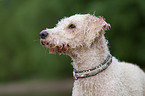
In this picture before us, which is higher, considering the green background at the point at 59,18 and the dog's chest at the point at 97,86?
the green background at the point at 59,18

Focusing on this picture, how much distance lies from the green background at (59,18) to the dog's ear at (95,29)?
25.6ft

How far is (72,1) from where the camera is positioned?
14.4 m

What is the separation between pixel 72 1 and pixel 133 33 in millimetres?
4315

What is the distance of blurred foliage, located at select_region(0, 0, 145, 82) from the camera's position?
1211 centimetres

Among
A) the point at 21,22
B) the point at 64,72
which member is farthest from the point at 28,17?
the point at 64,72

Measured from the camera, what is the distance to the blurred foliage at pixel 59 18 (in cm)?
1211

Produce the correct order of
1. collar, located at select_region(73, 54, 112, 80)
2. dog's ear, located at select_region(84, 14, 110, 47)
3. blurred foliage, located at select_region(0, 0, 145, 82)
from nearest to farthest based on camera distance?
dog's ear, located at select_region(84, 14, 110, 47), collar, located at select_region(73, 54, 112, 80), blurred foliage, located at select_region(0, 0, 145, 82)

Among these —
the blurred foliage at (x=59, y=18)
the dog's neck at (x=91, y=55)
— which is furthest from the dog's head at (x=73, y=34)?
the blurred foliage at (x=59, y=18)

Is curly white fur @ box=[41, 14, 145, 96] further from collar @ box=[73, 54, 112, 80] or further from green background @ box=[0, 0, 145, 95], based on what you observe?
green background @ box=[0, 0, 145, 95]

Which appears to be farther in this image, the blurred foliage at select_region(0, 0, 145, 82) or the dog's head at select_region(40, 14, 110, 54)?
the blurred foliage at select_region(0, 0, 145, 82)

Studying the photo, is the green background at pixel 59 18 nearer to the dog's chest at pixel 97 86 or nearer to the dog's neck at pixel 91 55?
the dog's neck at pixel 91 55

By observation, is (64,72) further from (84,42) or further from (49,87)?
(84,42)

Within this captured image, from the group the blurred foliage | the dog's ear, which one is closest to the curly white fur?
the dog's ear

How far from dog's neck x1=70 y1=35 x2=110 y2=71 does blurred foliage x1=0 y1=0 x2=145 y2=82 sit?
7806 millimetres
